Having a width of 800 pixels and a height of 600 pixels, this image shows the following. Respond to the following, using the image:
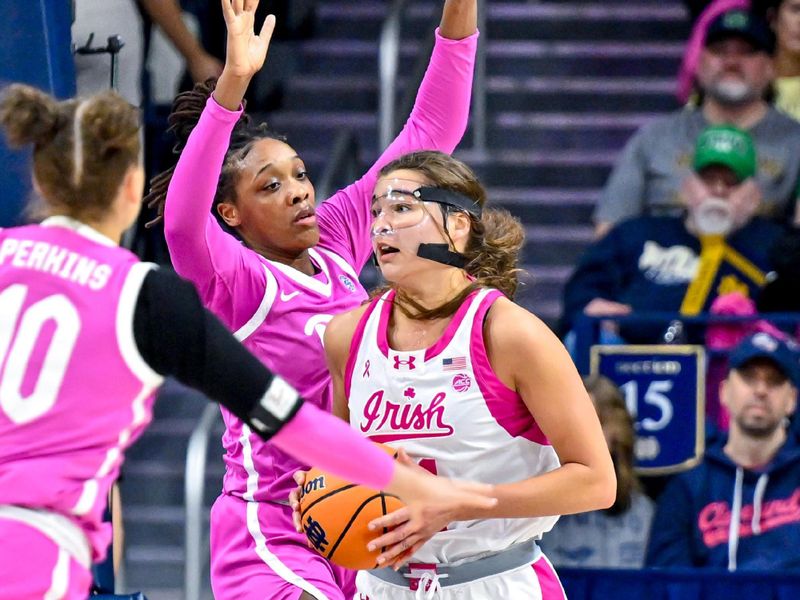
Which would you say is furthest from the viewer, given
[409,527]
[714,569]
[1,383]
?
[714,569]

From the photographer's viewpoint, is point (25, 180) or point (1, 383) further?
point (25, 180)

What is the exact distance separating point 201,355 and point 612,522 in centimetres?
322

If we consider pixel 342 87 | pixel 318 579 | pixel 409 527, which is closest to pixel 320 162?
pixel 342 87

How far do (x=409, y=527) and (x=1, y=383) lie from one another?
950mm

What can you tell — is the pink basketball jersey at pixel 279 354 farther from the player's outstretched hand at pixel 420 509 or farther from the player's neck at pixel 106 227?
the player's neck at pixel 106 227

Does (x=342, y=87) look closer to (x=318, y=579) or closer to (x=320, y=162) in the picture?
(x=320, y=162)

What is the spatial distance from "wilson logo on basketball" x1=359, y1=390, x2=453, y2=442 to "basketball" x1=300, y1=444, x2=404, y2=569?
13 centimetres

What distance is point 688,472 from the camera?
6.03 metres

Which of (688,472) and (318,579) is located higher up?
(318,579)

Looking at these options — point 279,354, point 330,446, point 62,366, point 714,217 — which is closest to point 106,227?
point 62,366

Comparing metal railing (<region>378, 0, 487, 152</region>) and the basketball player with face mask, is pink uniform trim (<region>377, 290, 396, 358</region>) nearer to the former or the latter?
the basketball player with face mask

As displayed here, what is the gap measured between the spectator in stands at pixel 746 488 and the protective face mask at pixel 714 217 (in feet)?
2.60

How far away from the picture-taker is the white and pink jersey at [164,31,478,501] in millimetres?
3924

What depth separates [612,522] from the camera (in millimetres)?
6031
